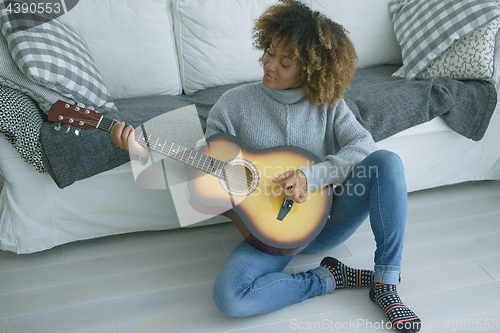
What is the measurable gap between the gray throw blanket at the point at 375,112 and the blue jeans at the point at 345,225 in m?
0.41

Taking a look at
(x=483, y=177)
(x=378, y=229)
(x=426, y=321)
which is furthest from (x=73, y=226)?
(x=483, y=177)

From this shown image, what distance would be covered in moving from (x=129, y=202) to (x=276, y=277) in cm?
65

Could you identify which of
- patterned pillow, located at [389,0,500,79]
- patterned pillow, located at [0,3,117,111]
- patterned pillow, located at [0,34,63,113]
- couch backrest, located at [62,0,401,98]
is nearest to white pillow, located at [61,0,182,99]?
couch backrest, located at [62,0,401,98]

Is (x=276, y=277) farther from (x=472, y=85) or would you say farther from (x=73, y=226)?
(x=472, y=85)

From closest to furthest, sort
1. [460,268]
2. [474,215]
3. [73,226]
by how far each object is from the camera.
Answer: [460,268] → [73,226] → [474,215]

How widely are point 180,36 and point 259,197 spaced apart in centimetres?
103

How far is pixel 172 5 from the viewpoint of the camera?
73.2 inches

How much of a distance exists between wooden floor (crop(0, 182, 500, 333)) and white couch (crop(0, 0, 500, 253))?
92mm

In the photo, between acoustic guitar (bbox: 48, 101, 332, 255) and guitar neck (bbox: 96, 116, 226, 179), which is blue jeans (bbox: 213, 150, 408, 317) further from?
guitar neck (bbox: 96, 116, 226, 179)

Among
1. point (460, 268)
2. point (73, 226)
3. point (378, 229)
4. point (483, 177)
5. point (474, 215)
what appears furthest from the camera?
point (483, 177)

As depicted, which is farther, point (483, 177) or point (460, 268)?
point (483, 177)

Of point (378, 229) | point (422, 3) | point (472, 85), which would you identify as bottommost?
point (378, 229)

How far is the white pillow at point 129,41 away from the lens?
1.71m

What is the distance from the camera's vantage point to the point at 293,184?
114 centimetres
